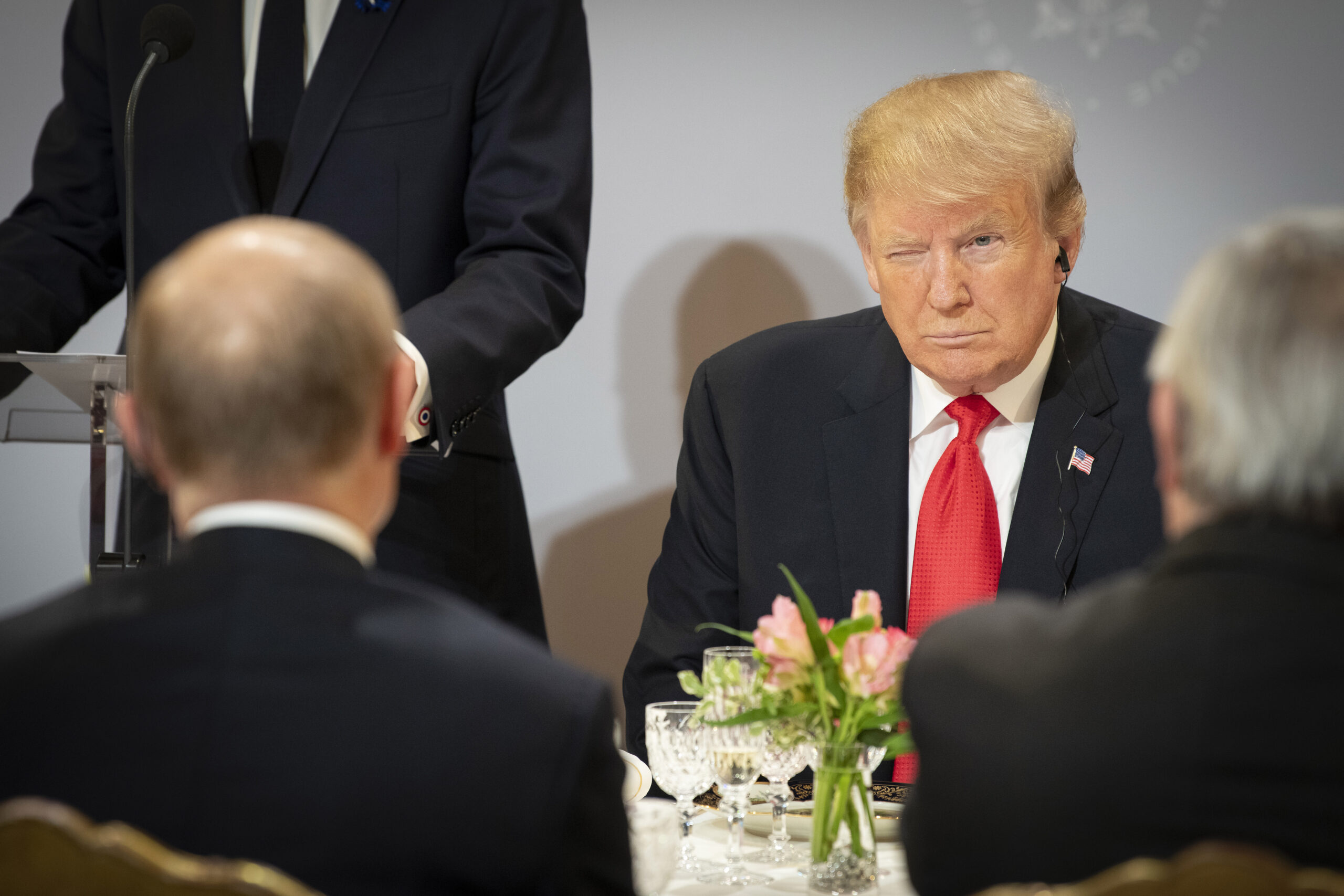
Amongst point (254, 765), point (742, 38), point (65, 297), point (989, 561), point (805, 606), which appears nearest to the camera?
point (254, 765)

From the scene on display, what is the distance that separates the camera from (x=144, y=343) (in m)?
0.96

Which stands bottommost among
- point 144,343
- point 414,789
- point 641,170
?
point 414,789

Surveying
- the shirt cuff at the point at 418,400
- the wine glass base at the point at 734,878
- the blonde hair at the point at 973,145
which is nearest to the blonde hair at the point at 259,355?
the wine glass base at the point at 734,878

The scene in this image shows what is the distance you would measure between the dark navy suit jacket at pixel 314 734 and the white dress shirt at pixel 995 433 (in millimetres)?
1377

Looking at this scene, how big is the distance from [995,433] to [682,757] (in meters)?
1.03

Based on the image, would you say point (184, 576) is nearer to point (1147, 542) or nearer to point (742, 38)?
point (1147, 542)

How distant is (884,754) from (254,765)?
0.74m

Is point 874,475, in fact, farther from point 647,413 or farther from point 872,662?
point 647,413

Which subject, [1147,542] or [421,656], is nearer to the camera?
[421,656]

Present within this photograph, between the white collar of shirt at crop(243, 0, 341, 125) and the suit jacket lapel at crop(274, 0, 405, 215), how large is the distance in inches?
2.0

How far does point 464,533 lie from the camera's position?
2.35 m

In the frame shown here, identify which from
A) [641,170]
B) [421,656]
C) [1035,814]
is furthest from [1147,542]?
[641,170]

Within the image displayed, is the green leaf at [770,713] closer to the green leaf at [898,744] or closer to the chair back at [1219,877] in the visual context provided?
the green leaf at [898,744]

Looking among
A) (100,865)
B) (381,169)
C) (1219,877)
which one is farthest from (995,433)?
(100,865)
